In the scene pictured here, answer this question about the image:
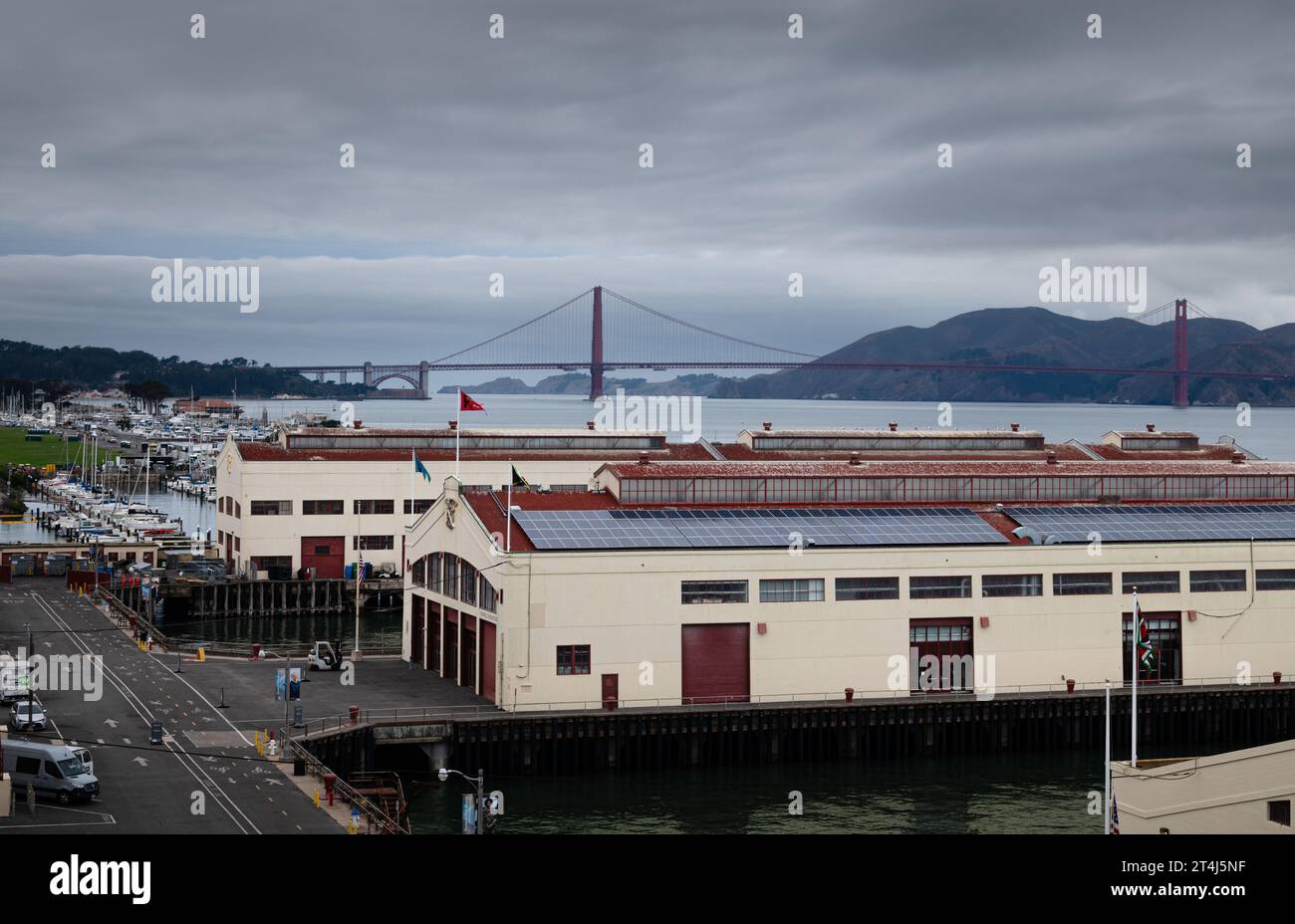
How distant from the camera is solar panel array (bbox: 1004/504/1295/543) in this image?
71438 millimetres

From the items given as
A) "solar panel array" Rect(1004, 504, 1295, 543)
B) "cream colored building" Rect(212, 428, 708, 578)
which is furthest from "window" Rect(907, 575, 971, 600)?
"cream colored building" Rect(212, 428, 708, 578)

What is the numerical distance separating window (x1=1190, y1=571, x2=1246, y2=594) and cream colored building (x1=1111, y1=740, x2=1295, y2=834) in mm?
31213

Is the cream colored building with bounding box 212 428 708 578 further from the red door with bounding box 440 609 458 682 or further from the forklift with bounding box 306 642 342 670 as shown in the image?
the red door with bounding box 440 609 458 682

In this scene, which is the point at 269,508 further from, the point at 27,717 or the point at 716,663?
the point at 27,717

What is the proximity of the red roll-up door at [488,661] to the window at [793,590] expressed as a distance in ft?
38.3

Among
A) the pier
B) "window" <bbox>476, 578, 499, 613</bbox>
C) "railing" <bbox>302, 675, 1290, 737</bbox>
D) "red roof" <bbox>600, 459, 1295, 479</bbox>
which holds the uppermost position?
"red roof" <bbox>600, 459, 1295, 479</bbox>

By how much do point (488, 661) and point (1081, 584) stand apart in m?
27.2

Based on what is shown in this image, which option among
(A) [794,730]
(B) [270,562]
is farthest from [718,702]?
(B) [270,562]

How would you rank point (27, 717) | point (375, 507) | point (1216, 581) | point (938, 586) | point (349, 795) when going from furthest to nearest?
point (375, 507) → point (1216, 581) → point (938, 586) → point (27, 717) → point (349, 795)

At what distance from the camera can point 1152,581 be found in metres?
70.1

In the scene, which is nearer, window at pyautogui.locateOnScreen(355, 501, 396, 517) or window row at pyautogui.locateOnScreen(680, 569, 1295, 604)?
window row at pyautogui.locateOnScreen(680, 569, 1295, 604)
